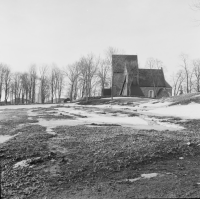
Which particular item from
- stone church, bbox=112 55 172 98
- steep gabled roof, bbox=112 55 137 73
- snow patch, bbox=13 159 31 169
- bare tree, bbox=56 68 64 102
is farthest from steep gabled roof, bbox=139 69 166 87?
snow patch, bbox=13 159 31 169

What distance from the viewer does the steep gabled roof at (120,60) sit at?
53.4 m

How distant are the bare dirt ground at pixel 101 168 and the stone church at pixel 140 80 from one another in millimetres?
49506

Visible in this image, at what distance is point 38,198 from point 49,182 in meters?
0.48

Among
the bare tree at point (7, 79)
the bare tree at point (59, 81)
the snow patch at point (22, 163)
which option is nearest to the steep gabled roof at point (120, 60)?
the bare tree at point (59, 81)

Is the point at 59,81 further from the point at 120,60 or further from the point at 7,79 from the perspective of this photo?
the point at 120,60

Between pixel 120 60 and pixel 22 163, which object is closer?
pixel 22 163

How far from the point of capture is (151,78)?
189 feet

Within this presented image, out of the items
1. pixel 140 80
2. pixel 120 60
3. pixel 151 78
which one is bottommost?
pixel 140 80

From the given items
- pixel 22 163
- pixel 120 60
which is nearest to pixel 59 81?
pixel 120 60

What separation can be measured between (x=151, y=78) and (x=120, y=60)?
10.6 metres

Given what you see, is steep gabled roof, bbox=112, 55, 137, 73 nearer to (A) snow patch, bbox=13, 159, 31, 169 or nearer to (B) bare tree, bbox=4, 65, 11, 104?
(B) bare tree, bbox=4, 65, 11, 104

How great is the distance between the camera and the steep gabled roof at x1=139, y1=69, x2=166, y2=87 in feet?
188

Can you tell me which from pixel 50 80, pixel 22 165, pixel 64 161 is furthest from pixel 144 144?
pixel 50 80

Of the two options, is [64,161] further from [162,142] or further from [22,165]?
[162,142]
